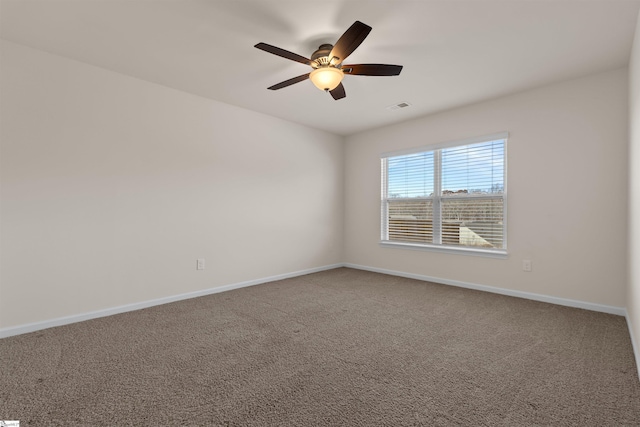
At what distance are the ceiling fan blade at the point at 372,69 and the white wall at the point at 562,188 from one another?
85.4 inches

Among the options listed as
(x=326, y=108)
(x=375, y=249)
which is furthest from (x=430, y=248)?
(x=326, y=108)

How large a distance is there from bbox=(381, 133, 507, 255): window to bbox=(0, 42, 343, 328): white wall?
180cm

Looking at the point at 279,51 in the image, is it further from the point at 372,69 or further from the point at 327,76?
the point at 372,69

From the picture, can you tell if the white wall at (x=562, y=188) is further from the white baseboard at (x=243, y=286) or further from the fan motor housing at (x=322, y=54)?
the fan motor housing at (x=322, y=54)

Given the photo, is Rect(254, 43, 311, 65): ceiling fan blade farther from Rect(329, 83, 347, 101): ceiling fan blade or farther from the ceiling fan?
Rect(329, 83, 347, 101): ceiling fan blade

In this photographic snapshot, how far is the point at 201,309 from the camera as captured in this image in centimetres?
322

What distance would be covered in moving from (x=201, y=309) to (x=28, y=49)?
2.91m

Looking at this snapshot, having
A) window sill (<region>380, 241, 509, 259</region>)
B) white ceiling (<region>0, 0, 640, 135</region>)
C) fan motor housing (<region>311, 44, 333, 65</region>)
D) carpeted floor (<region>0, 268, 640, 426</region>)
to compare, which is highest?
white ceiling (<region>0, 0, 640, 135</region>)

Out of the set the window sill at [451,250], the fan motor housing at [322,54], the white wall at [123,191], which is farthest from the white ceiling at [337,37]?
the window sill at [451,250]

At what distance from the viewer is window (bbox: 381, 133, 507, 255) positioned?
3.89 metres

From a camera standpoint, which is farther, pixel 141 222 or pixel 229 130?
pixel 229 130

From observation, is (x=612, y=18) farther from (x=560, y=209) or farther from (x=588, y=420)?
(x=588, y=420)

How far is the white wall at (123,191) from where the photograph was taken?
8.54 ft

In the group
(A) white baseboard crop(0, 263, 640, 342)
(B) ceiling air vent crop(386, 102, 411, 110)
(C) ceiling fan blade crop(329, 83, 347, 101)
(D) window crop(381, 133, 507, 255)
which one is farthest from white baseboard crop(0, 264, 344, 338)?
(B) ceiling air vent crop(386, 102, 411, 110)
